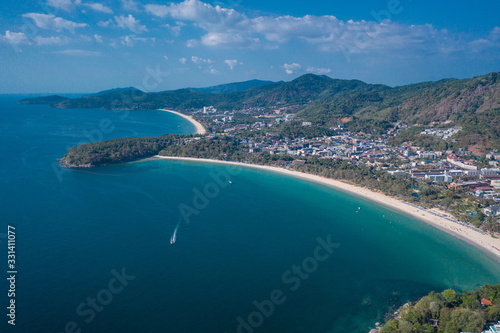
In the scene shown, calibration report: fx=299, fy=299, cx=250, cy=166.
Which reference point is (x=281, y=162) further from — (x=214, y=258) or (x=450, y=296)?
(x=450, y=296)

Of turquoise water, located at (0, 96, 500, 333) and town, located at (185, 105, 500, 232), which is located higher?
town, located at (185, 105, 500, 232)

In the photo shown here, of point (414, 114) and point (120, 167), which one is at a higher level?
point (414, 114)

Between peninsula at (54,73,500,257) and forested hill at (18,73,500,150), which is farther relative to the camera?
forested hill at (18,73,500,150)

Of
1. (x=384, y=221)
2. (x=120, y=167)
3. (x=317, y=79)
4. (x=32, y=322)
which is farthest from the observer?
(x=317, y=79)

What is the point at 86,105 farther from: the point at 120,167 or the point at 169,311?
the point at 169,311

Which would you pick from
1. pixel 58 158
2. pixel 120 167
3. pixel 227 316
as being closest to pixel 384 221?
pixel 227 316

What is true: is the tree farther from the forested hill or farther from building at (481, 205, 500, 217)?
the forested hill

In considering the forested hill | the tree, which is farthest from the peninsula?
the tree
